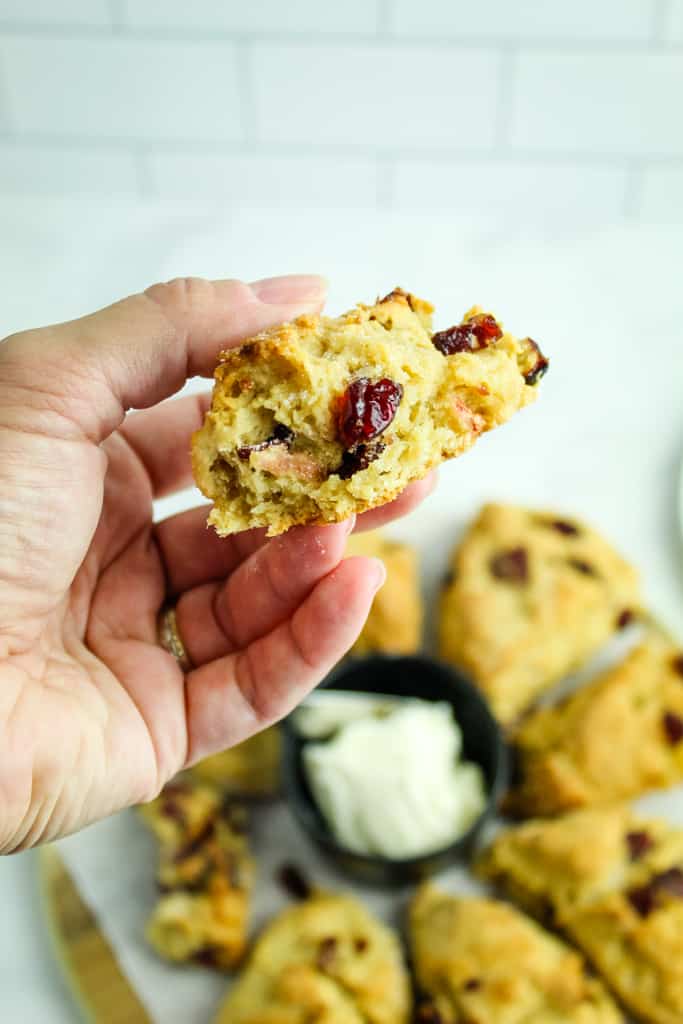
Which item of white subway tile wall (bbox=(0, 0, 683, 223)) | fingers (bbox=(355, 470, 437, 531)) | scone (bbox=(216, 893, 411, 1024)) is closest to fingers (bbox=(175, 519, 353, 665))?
fingers (bbox=(355, 470, 437, 531))

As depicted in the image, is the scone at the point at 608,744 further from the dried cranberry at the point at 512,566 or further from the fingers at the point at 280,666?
the fingers at the point at 280,666

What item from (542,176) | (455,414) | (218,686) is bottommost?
(218,686)

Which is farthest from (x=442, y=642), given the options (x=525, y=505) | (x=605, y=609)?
(x=525, y=505)

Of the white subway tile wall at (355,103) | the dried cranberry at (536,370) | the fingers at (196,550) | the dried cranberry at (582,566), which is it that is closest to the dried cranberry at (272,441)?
the dried cranberry at (536,370)

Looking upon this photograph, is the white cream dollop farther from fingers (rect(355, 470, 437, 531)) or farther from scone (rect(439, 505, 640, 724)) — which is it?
fingers (rect(355, 470, 437, 531))

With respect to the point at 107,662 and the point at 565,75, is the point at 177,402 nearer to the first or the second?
the point at 107,662

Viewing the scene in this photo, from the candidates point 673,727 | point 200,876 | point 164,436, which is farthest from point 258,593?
point 673,727
